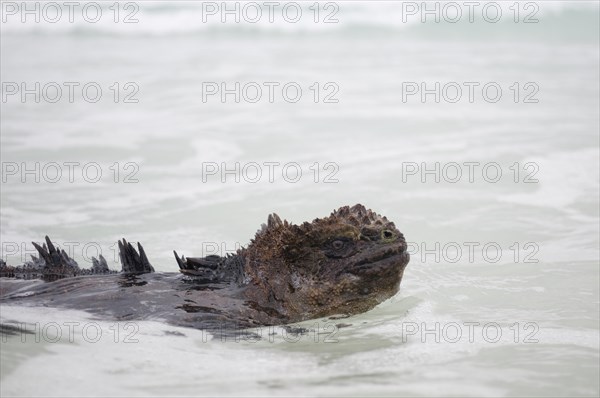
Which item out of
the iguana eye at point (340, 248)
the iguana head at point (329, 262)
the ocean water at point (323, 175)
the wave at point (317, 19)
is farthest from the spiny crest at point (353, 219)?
the wave at point (317, 19)

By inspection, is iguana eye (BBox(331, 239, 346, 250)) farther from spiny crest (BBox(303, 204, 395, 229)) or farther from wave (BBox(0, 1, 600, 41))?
wave (BBox(0, 1, 600, 41))

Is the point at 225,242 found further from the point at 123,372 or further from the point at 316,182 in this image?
the point at 123,372

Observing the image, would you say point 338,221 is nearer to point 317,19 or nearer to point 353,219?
point 353,219

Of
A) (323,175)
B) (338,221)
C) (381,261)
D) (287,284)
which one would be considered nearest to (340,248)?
Answer: (338,221)

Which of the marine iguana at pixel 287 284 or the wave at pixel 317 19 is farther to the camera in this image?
the wave at pixel 317 19

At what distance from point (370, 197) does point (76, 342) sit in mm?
6232

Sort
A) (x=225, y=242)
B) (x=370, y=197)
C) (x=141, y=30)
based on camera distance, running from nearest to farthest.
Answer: (x=225, y=242) < (x=370, y=197) < (x=141, y=30)

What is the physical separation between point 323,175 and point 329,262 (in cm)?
674

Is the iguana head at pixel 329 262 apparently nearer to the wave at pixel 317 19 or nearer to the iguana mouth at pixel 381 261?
the iguana mouth at pixel 381 261

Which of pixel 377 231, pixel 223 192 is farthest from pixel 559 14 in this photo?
pixel 377 231

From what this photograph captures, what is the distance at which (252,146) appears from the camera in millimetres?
15305

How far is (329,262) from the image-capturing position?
7195 millimetres

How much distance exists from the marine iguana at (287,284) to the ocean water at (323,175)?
0.14 m

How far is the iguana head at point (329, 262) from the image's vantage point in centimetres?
715
